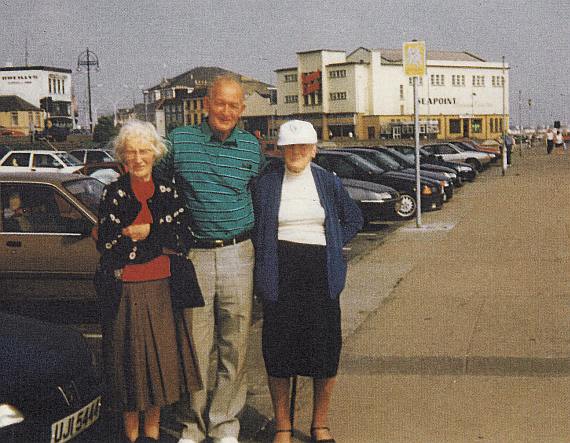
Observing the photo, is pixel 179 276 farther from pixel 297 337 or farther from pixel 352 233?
pixel 352 233

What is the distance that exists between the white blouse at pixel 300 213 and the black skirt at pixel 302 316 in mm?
46

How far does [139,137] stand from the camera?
4574 mm

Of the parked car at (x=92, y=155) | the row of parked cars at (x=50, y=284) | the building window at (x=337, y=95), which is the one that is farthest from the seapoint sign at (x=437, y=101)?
the row of parked cars at (x=50, y=284)

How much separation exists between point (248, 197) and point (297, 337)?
0.78 metres

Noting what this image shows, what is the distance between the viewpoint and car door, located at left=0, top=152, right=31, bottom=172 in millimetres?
29281

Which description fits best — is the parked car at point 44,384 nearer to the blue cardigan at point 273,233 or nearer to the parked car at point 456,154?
the blue cardigan at point 273,233

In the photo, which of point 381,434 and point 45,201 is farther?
point 45,201

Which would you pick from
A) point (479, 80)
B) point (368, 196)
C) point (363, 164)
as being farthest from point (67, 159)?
point (479, 80)

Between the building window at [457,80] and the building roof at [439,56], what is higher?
the building roof at [439,56]

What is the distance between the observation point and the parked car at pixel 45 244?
8383 mm

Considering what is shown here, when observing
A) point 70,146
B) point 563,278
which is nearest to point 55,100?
point 70,146

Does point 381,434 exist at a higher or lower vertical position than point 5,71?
lower

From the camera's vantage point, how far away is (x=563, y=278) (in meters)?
10.6

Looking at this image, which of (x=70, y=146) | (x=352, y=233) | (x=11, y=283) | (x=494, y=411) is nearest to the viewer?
(x=352, y=233)
